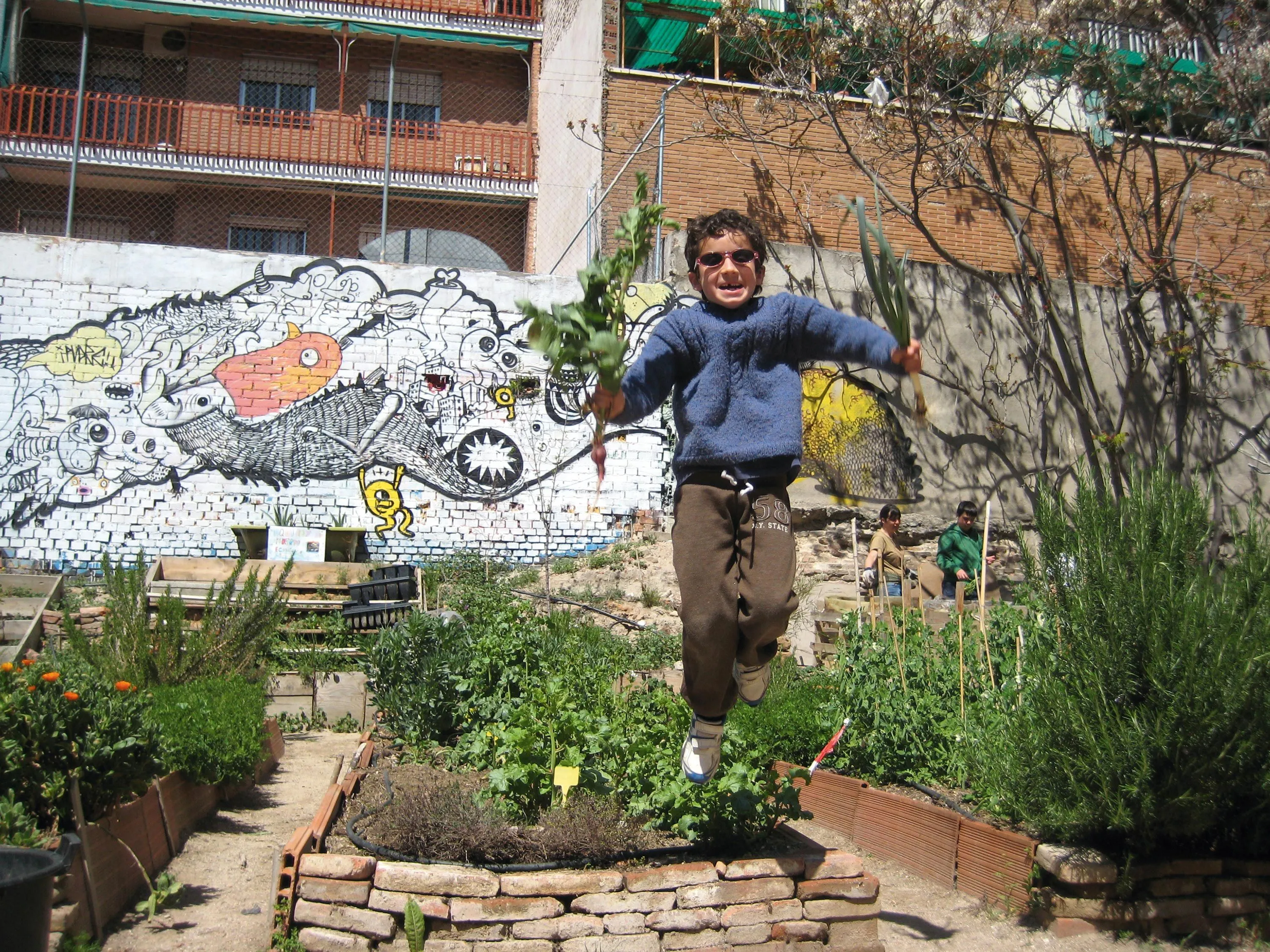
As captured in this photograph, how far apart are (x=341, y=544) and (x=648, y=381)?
31.0 ft

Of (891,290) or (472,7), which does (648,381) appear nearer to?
(891,290)

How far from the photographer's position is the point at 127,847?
4.22 meters

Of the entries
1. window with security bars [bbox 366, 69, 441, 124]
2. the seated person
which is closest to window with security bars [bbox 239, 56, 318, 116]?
window with security bars [bbox 366, 69, 441, 124]

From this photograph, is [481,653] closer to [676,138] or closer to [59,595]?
[59,595]

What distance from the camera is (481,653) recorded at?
653cm

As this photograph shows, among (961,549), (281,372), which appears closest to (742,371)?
(961,549)

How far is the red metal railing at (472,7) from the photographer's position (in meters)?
21.0

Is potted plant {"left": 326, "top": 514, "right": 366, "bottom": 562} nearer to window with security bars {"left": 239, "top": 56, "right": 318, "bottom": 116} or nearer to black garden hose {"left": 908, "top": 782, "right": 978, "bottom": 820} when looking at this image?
black garden hose {"left": 908, "top": 782, "right": 978, "bottom": 820}

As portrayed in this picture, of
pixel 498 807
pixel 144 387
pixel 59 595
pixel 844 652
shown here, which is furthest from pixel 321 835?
pixel 144 387

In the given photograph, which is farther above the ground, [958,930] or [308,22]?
[308,22]

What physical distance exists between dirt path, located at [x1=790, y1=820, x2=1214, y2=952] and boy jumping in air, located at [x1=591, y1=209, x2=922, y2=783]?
121cm

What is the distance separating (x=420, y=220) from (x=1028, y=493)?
1231 cm

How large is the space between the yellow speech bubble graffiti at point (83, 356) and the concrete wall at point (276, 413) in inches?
0.8

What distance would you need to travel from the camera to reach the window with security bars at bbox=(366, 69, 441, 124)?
71.5ft
